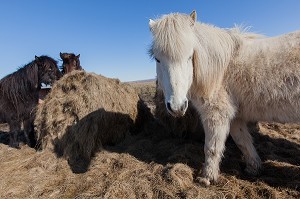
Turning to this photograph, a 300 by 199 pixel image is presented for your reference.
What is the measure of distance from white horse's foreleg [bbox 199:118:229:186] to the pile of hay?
6.38ft

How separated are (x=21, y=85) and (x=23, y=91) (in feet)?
0.45

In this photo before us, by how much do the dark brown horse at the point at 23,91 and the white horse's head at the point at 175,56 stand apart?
3.48 m

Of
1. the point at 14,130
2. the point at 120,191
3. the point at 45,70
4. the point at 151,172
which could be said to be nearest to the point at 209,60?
the point at 151,172

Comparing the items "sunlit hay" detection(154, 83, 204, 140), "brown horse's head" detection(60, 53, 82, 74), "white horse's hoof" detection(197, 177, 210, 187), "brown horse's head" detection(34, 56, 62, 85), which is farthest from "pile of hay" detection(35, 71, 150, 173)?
"white horse's hoof" detection(197, 177, 210, 187)

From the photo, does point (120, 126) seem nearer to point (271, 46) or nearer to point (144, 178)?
point (144, 178)

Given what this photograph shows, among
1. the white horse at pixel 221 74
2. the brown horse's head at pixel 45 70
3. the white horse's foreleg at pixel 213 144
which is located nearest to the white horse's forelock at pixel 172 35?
the white horse at pixel 221 74

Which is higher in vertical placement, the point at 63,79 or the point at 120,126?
the point at 63,79

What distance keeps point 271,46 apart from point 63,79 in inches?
154

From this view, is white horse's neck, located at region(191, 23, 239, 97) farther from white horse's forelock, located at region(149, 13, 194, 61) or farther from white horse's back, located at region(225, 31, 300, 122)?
white horse's forelock, located at region(149, 13, 194, 61)

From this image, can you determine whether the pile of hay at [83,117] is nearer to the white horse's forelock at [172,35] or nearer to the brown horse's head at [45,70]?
the brown horse's head at [45,70]

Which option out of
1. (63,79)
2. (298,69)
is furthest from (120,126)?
(298,69)

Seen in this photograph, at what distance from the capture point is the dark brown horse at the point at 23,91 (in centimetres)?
595

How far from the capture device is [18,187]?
156 inches

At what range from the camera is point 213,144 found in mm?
3701
